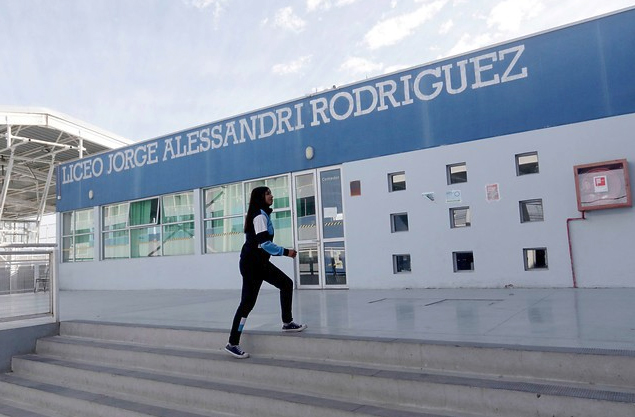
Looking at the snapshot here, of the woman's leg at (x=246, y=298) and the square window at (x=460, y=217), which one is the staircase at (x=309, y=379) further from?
the square window at (x=460, y=217)

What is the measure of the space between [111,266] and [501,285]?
38.3 ft

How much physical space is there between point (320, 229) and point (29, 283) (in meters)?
5.69

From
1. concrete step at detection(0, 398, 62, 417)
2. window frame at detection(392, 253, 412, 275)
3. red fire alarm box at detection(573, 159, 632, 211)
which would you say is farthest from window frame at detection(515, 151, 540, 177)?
concrete step at detection(0, 398, 62, 417)

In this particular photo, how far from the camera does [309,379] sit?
3.64 m

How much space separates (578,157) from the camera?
25.2 ft

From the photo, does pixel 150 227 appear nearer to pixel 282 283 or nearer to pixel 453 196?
pixel 453 196

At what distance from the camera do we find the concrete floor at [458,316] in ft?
12.4

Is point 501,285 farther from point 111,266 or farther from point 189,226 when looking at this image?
point 111,266

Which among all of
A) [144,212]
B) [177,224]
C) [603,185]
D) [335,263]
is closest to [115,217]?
[144,212]

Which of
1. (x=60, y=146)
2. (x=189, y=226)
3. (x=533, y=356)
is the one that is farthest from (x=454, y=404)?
(x=60, y=146)

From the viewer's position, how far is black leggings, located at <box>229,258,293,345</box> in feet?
13.8

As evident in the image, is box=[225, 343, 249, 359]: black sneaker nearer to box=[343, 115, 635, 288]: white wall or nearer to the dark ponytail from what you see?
the dark ponytail

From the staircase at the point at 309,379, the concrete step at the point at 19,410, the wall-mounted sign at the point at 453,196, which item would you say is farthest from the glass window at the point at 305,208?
the concrete step at the point at 19,410

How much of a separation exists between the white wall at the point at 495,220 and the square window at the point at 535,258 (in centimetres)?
10
